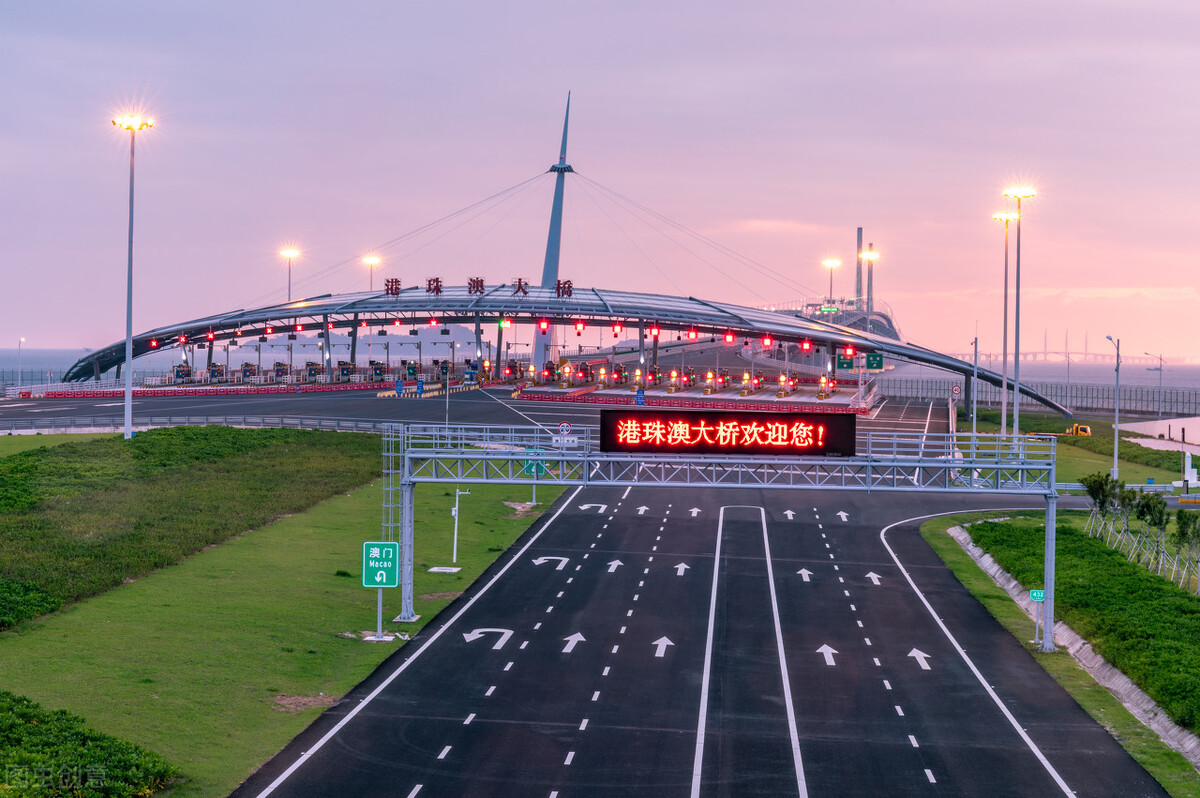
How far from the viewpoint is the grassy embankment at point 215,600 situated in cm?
3215

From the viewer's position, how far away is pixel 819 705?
35000 millimetres

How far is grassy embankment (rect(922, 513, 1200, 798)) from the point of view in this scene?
3269cm

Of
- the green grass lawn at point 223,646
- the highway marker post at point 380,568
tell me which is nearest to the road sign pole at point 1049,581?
the green grass lawn at point 223,646

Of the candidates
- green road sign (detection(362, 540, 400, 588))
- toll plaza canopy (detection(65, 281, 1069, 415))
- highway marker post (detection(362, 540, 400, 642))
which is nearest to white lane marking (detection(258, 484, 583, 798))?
highway marker post (detection(362, 540, 400, 642))

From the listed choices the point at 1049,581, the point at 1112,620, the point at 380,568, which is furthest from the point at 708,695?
the point at 1112,620

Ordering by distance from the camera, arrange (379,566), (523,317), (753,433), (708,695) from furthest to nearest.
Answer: (523,317) < (379,566) < (753,433) < (708,695)

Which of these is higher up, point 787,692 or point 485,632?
point 485,632

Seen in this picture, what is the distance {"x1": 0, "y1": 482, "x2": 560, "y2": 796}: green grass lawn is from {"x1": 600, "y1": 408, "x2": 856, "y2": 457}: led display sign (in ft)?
42.3

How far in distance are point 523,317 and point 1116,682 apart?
10901cm

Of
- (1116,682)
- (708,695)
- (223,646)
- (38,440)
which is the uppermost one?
(38,440)

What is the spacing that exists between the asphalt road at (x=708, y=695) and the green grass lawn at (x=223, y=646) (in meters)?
1.46

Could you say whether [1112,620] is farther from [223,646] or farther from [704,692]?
[223,646]

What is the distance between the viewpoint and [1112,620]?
41562mm

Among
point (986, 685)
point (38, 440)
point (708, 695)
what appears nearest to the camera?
point (708, 695)
